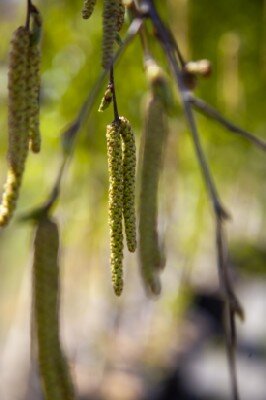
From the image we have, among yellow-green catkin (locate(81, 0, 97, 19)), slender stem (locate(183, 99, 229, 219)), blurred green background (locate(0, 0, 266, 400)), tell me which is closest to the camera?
yellow-green catkin (locate(81, 0, 97, 19))

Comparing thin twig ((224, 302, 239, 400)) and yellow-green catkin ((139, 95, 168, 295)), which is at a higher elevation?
yellow-green catkin ((139, 95, 168, 295))

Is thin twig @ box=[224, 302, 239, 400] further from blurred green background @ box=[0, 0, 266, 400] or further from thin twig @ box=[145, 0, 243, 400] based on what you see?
blurred green background @ box=[0, 0, 266, 400]

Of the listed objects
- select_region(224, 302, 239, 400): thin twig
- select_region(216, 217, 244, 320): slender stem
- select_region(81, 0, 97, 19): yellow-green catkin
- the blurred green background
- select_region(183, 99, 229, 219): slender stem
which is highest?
the blurred green background

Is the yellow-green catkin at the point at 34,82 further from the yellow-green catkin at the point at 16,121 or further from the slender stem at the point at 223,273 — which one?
the slender stem at the point at 223,273

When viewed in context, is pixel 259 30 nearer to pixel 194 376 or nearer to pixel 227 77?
pixel 227 77

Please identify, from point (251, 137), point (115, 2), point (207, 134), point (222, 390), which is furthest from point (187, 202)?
point (222, 390)

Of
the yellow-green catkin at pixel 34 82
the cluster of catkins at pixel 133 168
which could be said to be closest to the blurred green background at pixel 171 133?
the cluster of catkins at pixel 133 168

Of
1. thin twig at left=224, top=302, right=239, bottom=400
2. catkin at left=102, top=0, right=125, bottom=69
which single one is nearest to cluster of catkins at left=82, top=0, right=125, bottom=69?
catkin at left=102, top=0, right=125, bottom=69
